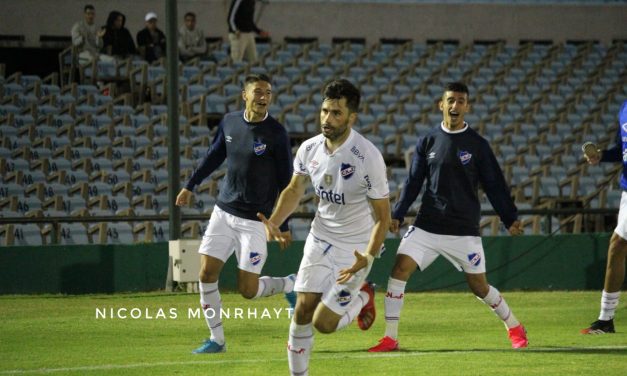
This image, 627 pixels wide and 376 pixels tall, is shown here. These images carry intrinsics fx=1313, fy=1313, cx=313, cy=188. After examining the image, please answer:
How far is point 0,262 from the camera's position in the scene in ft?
55.1

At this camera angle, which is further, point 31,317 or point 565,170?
point 565,170

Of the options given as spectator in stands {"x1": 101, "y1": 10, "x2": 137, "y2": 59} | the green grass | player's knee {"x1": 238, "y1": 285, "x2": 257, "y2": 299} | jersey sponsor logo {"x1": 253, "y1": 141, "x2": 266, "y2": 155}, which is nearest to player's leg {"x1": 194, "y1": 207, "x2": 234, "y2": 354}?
the green grass

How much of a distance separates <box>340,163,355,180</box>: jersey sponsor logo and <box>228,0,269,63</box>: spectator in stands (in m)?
17.4

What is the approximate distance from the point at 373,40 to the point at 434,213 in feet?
67.1

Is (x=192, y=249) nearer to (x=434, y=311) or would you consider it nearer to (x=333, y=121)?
(x=434, y=311)

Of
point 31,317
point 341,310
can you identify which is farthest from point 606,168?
point 341,310

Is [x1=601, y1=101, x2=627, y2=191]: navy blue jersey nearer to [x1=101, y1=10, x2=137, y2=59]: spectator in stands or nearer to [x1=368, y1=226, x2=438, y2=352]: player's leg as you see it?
[x1=368, y1=226, x2=438, y2=352]: player's leg

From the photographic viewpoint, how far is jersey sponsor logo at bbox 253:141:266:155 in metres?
11.3

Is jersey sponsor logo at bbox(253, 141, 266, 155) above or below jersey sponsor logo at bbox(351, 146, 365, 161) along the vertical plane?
below

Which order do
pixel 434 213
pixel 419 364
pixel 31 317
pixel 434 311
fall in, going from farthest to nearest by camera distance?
pixel 434 311
pixel 31 317
pixel 434 213
pixel 419 364

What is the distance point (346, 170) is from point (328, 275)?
710 millimetres

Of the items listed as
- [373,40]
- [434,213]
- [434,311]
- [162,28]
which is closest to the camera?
[434,213]

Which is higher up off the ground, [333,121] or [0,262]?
[333,121]

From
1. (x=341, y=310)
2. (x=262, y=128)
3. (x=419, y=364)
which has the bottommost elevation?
(x=419, y=364)
